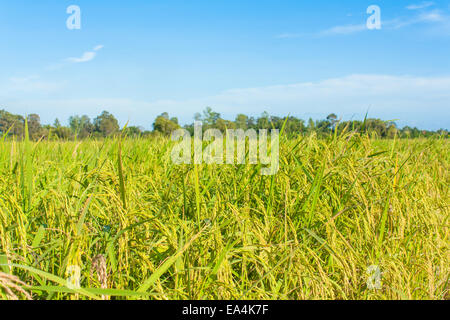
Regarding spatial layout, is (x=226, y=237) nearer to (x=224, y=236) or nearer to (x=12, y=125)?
(x=224, y=236)

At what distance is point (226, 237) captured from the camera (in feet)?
5.07

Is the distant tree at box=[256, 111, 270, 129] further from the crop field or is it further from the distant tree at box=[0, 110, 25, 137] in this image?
the distant tree at box=[0, 110, 25, 137]

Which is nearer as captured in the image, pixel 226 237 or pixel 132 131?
pixel 226 237

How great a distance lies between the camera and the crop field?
115 centimetres

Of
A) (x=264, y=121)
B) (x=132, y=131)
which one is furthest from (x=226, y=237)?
(x=132, y=131)

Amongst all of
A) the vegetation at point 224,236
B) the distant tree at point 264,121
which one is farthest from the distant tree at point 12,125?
the distant tree at point 264,121

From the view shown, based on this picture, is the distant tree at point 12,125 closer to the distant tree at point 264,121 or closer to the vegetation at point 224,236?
the vegetation at point 224,236

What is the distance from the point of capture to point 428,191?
243 cm

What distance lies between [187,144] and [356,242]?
1922 millimetres

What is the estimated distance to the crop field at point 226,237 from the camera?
1.15 metres

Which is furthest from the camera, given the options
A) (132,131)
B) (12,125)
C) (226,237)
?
(132,131)
